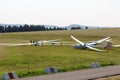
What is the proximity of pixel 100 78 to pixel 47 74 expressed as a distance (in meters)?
4.28

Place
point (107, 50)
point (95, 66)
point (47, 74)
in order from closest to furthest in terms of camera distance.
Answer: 1. point (47, 74)
2. point (95, 66)
3. point (107, 50)

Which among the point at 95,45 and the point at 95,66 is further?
the point at 95,45

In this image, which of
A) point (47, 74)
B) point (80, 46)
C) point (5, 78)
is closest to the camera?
point (5, 78)

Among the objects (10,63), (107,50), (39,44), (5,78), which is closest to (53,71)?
(5,78)

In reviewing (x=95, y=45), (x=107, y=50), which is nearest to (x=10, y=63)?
(x=107, y=50)

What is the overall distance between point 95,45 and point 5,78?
51.1 metres

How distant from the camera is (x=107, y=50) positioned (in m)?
65.4

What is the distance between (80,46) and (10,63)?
3107 cm

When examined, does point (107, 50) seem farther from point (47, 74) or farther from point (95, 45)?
point (47, 74)

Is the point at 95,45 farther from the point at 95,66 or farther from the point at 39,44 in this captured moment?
the point at 95,66

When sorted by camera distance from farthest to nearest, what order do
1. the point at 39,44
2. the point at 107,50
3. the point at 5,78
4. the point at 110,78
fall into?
the point at 39,44, the point at 107,50, the point at 110,78, the point at 5,78

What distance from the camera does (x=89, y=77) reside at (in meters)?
25.3

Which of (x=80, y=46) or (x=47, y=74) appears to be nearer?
(x=47, y=74)

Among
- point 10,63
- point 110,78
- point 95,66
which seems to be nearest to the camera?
point 110,78
